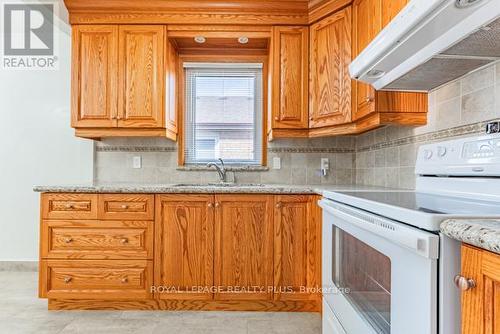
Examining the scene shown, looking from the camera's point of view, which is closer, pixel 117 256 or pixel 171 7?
pixel 117 256

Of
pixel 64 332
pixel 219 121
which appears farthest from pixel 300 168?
pixel 64 332

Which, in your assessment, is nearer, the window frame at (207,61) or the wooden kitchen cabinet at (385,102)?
the wooden kitchen cabinet at (385,102)

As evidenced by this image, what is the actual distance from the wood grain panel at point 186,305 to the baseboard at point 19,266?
3.44ft

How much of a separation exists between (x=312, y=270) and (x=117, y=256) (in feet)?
4.19

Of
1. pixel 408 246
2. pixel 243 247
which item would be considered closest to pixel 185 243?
pixel 243 247

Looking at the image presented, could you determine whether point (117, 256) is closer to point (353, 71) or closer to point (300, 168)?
point (300, 168)

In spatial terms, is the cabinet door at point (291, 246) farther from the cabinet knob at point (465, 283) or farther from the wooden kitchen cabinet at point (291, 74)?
the cabinet knob at point (465, 283)

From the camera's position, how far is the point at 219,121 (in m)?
2.98

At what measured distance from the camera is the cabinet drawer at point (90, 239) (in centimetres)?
220

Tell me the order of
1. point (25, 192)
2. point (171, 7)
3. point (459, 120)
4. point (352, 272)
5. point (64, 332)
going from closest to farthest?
point (352, 272) → point (459, 120) → point (64, 332) → point (171, 7) → point (25, 192)

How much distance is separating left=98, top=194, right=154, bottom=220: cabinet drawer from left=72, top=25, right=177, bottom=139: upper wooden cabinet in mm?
593

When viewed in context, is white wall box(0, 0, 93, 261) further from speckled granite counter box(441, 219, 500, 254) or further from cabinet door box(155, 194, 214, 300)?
speckled granite counter box(441, 219, 500, 254)

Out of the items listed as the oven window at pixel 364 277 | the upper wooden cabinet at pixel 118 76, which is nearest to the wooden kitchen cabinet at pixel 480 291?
the oven window at pixel 364 277

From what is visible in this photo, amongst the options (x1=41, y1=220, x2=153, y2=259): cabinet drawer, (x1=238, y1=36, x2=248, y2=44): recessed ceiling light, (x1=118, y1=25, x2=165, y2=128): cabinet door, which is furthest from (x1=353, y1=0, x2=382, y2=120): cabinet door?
(x1=41, y1=220, x2=153, y2=259): cabinet drawer
